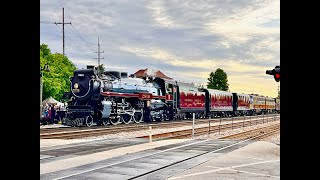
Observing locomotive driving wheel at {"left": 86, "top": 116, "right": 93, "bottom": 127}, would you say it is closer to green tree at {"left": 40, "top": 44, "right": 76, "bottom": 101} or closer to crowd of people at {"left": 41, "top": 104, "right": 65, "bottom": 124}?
crowd of people at {"left": 41, "top": 104, "right": 65, "bottom": 124}

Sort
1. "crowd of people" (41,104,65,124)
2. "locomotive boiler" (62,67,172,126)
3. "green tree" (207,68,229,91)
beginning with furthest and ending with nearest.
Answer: "green tree" (207,68,229,91) → "crowd of people" (41,104,65,124) → "locomotive boiler" (62,67,172,126)

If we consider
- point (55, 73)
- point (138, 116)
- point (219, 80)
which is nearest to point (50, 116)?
point (138, 116)

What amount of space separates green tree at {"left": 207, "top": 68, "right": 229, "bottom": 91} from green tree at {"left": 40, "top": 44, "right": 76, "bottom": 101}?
173ft

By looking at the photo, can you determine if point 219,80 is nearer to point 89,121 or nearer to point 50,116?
point 50,116

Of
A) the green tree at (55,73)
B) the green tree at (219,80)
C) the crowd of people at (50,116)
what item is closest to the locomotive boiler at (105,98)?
the crowd of people at (50,116)

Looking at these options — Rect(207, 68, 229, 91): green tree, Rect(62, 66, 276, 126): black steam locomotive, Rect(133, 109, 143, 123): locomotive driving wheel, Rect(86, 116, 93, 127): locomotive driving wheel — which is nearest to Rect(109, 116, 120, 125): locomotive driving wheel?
Rect(62, 66, 276, 126): black steam locomotive

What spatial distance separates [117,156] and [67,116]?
18.1m

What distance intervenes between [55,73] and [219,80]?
5976 centimetres

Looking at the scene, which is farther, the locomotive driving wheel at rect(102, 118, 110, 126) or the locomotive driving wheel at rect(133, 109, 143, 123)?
the locomotive driving wheel at rect(133, 109, 143, 123)

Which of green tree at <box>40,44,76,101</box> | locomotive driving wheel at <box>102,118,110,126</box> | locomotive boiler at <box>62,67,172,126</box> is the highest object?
green tree at <box>40,44,76,101</box>

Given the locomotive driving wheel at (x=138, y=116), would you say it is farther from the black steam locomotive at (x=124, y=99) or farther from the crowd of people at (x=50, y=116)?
the crowd of people at (x=50, y=116)

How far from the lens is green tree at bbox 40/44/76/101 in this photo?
2292 inches
